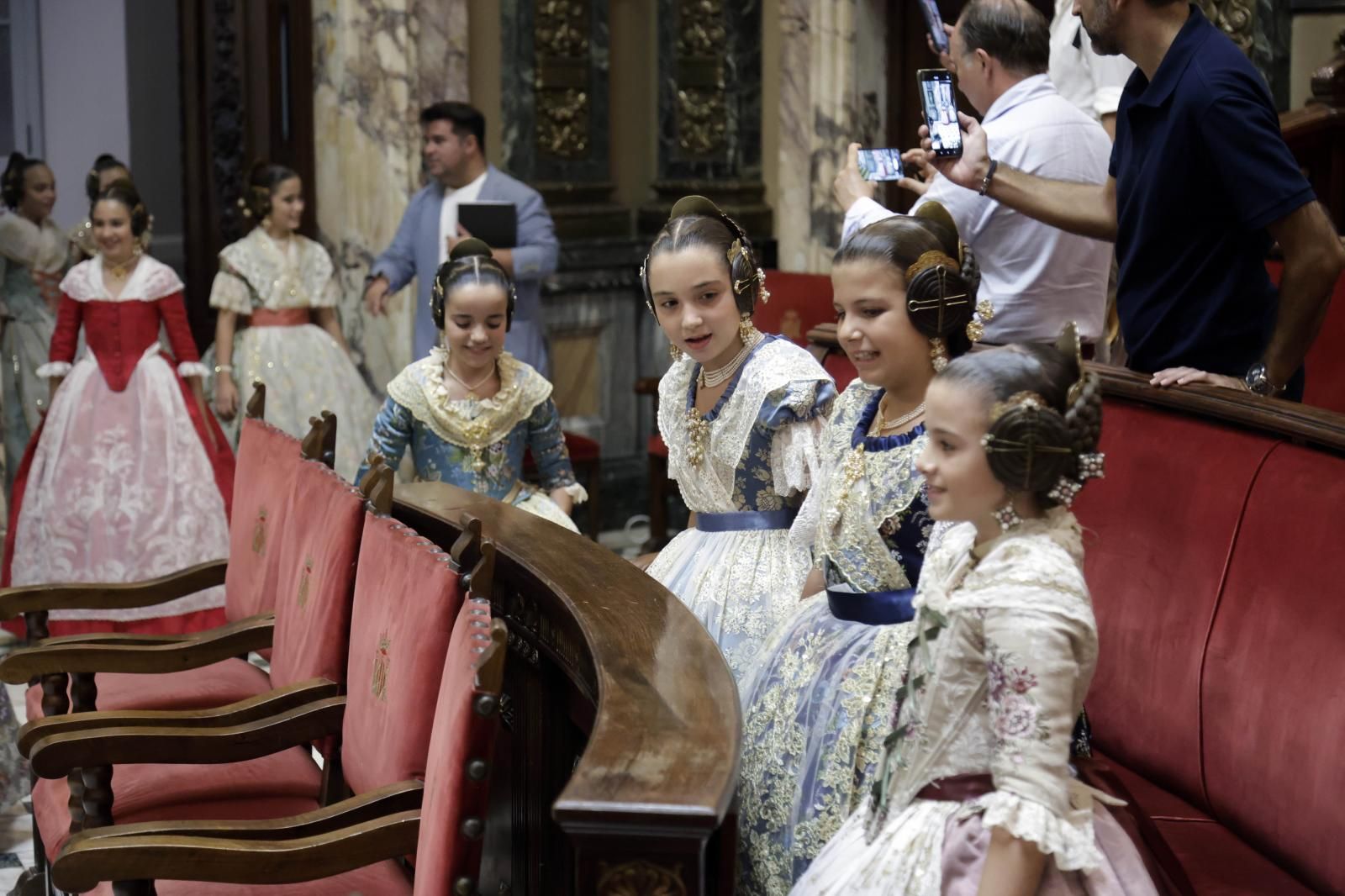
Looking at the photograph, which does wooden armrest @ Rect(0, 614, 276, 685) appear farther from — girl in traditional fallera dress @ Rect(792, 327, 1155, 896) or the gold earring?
girl in traditional fallera dress @ Rect(792, 327, 1155, 896)

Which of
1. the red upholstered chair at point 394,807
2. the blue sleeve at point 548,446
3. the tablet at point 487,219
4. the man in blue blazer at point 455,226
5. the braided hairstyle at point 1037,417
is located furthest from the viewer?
the man in blue blazer at point 455,226

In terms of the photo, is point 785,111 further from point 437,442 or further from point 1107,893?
point 1107,893

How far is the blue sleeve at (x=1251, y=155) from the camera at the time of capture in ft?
9.52

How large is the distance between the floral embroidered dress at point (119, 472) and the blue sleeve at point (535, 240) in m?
1.30

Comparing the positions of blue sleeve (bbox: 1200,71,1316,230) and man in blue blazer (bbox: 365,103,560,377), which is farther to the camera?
man in blue blazer (bbox: 365,103,560,377)

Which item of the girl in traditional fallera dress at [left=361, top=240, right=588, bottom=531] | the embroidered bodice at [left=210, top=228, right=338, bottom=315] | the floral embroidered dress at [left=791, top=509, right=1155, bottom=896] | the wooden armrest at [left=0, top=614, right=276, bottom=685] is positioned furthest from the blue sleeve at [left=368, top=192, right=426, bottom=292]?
the floral embroidered dress at [left=791, top=509, right=1155, bottom=896]

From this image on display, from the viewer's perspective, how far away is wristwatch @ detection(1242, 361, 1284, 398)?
2992 mm

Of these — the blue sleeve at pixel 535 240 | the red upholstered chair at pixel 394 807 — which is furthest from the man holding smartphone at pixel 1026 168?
the blue sleeve at pixel 535 240

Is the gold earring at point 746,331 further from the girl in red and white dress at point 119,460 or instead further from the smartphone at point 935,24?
the girl in red and white dress at point 119,460

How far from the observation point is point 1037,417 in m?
1.85

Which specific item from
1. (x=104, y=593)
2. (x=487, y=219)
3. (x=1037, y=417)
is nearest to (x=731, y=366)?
(x=1037, y=417)

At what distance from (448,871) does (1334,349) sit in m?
3.22

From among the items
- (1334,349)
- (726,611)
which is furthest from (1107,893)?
(1334,349)

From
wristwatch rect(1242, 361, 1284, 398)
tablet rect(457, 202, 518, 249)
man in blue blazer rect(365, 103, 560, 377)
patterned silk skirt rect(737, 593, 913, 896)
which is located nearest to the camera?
patterned silk skirt rect(737, 593, 913, 896)
